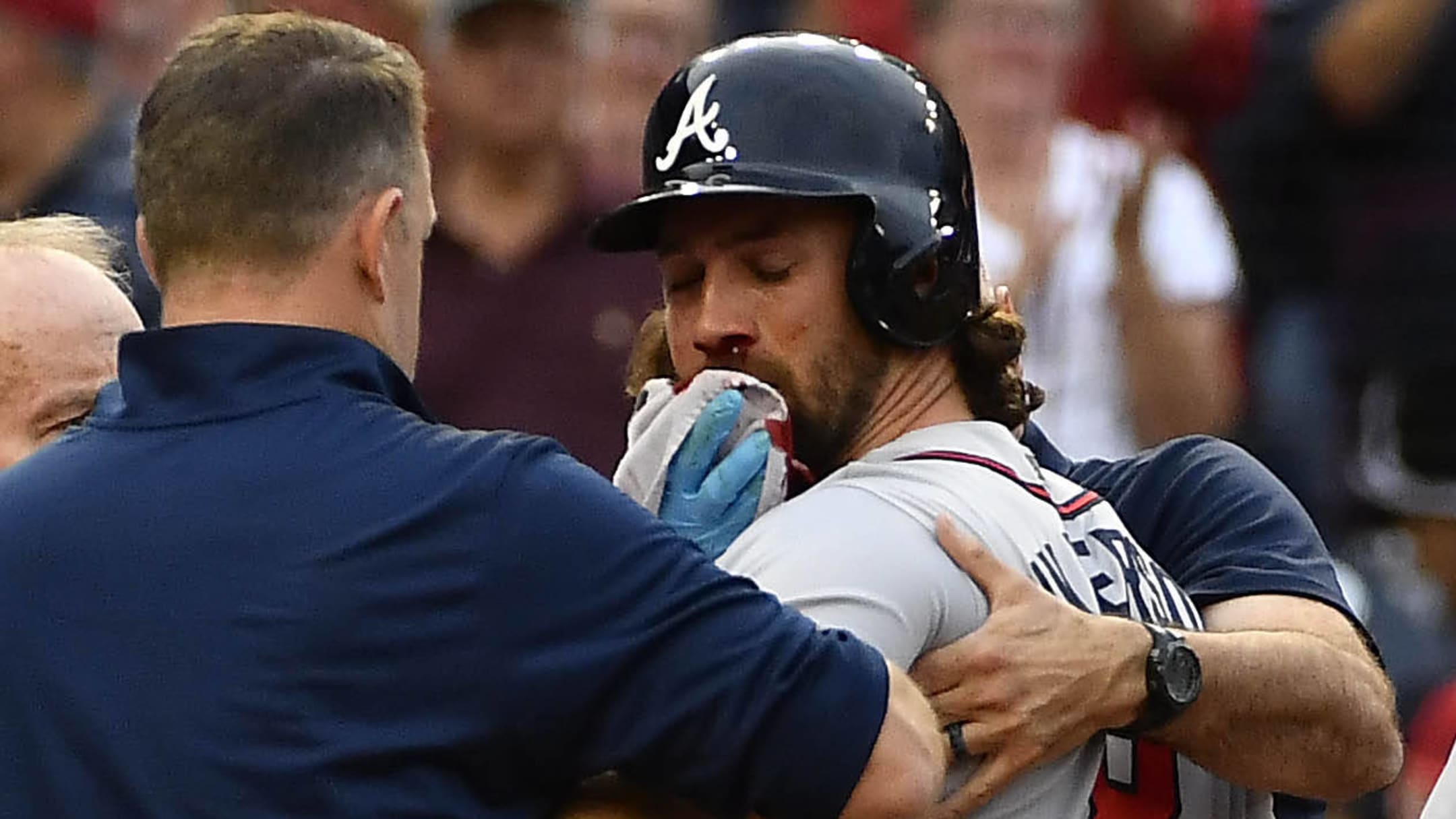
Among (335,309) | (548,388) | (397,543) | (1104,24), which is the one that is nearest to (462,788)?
(397,543)

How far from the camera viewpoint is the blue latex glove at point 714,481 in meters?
3.20

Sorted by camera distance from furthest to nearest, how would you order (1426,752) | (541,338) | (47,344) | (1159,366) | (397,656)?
1. (1159,366)
2. (1426,752)
3. (541,338)
4. (47,344)
5. (397,656)

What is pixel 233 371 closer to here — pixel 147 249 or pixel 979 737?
pixel 147 249

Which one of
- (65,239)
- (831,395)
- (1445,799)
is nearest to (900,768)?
(831,395)

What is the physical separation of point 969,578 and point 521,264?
3.02 meters

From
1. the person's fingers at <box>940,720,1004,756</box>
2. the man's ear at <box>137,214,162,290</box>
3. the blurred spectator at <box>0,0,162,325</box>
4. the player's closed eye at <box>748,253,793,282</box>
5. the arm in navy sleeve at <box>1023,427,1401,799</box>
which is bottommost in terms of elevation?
the blurred spectator at <box>0,0,162,325</box>

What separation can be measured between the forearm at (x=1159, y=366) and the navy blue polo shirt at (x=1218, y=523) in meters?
2.50

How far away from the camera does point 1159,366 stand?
648 centimetres

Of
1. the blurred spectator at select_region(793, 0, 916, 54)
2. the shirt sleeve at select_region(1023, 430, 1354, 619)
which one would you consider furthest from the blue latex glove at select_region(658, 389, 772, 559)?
the blurred spectator at select_region(793, 0, 916, 54)

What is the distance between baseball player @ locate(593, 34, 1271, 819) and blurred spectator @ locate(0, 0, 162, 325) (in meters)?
2.95

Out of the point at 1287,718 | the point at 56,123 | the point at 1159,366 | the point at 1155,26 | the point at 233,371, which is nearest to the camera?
the point at 233,371

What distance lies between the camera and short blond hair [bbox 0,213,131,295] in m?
3.73

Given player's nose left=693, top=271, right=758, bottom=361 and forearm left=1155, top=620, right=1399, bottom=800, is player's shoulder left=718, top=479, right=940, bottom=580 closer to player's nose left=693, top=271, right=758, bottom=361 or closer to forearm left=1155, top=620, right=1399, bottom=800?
player's nose left=693, top=271, right=758, bottom=361

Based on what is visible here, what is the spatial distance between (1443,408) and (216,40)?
5.03 metres
